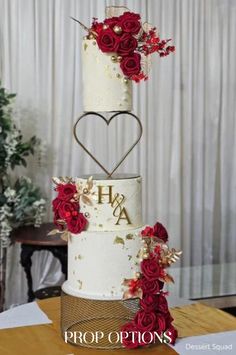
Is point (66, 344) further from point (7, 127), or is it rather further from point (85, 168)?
point (85, 168)

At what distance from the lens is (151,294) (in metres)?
1.67

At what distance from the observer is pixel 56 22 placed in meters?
3.57

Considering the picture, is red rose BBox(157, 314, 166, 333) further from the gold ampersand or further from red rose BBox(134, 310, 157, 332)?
the gold ampersand

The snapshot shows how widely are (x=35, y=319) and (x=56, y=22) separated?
2.17 meters

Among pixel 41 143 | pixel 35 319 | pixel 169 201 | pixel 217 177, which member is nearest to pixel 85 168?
pixel 41 143

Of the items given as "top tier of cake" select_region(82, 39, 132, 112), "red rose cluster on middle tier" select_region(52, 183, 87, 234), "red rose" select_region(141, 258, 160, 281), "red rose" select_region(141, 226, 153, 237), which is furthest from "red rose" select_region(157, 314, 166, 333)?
"top tier of cake" select_region(82, 39, 132, 112)

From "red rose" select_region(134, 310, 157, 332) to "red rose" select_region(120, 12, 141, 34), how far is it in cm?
76

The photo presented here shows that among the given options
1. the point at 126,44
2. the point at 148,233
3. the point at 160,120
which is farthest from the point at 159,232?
the point at 160,120

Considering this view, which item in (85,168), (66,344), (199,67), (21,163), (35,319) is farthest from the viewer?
(199,67)

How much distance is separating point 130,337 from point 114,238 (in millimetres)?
271

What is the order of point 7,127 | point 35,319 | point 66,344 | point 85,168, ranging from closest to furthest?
1. point 66,344
2. point 35,319
3. point 7,127
4. point 85,168

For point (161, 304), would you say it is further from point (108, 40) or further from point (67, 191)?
point (108, 40)

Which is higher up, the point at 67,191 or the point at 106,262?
the point at 67,191

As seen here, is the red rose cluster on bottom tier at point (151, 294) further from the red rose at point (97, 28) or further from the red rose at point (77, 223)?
the red rose at point (97, 28)
